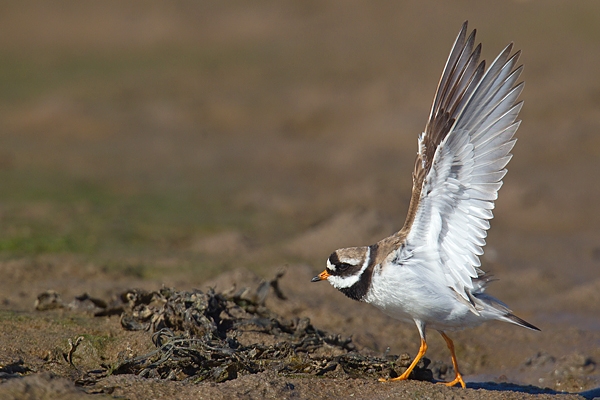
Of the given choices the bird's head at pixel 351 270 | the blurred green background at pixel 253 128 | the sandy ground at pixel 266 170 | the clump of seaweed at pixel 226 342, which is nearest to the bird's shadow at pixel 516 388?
the sandy ground at pixel 266 170

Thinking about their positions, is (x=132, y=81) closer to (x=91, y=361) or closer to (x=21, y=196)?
(x=21, y=196)

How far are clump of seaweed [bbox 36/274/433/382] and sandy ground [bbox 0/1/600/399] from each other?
0.23m

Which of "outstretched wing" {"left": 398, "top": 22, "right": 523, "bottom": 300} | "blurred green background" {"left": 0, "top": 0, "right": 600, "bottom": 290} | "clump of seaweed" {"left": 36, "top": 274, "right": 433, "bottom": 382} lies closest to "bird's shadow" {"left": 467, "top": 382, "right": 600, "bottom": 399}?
"clump of seaweed" {"left": 36, "top": 274, "right": 433, "bottom": 382}

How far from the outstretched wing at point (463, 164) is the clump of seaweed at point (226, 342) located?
0.80 metres

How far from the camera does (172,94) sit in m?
17.5

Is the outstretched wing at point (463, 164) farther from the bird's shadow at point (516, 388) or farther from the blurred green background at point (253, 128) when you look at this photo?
the blurred green background at point (253, 128)

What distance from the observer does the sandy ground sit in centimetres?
648

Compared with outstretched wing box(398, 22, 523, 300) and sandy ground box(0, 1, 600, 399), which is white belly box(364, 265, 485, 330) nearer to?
outstretched wing box(398, 22, 523, 300)

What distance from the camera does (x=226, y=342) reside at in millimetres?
5504

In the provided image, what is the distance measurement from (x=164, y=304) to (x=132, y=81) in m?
12.8

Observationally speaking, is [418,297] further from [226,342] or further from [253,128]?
[253,128]

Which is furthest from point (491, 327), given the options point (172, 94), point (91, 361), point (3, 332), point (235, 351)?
point (172, 94)

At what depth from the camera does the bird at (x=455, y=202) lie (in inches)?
208

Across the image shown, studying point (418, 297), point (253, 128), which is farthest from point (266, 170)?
point (418, 297)
